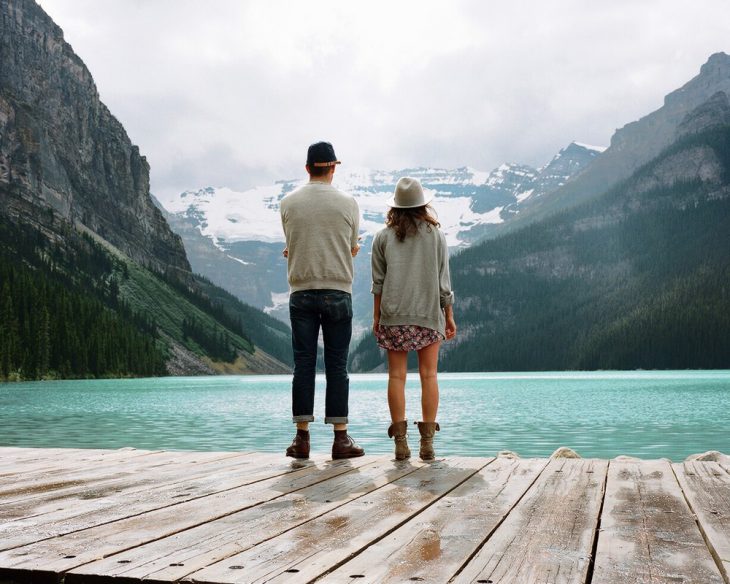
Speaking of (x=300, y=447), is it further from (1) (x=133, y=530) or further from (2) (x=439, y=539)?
(2) (x=439, y=539)

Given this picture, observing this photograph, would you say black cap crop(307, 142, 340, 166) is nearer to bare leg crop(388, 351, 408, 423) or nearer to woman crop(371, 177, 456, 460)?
woman crop(371, 177, 456, 460)

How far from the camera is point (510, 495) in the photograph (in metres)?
5.97

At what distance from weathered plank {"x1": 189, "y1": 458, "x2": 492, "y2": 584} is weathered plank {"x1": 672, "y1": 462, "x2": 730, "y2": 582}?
1.76 meters

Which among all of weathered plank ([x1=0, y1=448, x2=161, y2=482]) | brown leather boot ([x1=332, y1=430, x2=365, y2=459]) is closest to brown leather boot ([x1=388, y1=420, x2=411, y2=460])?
brown leather boot ([x1=332, y1=430, x2=365, y2=459])

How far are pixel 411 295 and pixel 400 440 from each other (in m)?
1.56

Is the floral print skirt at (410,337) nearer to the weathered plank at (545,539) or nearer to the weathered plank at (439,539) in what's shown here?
the weathered plank at (439,539)

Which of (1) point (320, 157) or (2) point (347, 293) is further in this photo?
(1) point (320, 157)

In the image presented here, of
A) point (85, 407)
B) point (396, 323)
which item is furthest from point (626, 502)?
point (85, 407)

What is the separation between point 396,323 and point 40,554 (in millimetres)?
5115

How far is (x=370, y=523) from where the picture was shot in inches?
192

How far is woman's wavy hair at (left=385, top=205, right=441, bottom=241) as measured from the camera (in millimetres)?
8828

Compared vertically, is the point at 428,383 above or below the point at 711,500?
above

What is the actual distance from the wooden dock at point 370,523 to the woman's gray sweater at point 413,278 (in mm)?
1680

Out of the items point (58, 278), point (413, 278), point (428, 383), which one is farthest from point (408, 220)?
point (58, 278)
